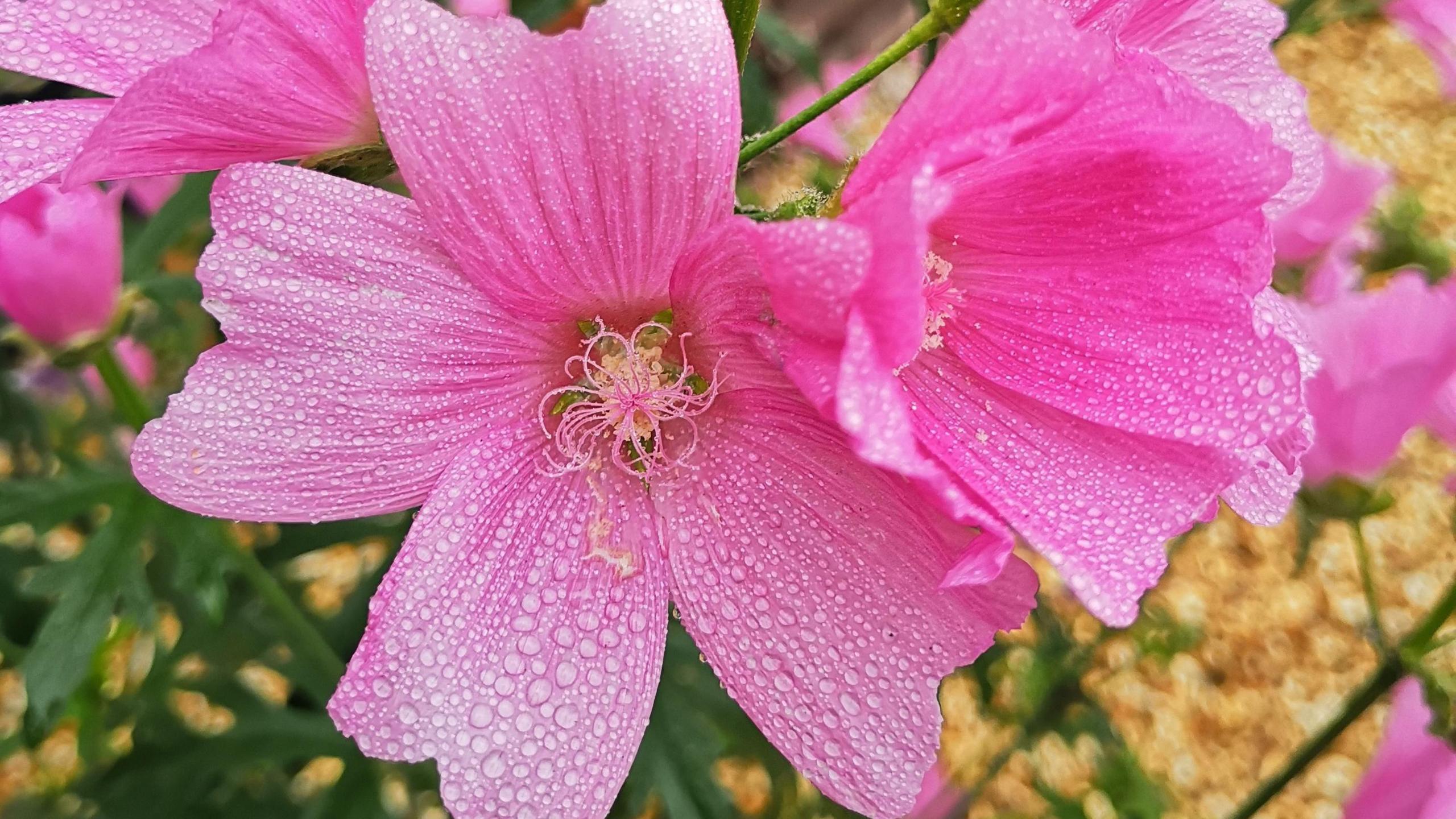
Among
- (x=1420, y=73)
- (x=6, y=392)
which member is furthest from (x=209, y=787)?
(x=1420, y=73)

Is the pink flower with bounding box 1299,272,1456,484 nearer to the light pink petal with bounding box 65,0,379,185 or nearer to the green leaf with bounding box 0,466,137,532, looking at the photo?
the light pink petal with bounding box 65,0,379,185

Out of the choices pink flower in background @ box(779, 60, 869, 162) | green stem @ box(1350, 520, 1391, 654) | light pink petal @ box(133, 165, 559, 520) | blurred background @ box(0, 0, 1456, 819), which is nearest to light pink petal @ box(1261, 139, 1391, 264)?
blurred background @ box(0, 0, 1456, 819)

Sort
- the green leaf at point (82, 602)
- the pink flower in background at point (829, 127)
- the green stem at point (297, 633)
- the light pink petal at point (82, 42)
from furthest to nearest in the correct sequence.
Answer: the pink flower in background at point (829, 127) < the green stem at point (297, 633) < the green leaf at point (82, 602) < the light pink petal at point (82, 42)

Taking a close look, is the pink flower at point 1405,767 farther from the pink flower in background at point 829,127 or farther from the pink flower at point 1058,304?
the pink flower in background at point 829,127

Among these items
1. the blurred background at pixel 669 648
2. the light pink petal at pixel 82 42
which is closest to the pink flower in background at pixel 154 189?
the blurred background at pixel 669 648

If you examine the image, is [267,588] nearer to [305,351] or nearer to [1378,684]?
[305,351]

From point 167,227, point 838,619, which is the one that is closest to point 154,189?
point 167,227

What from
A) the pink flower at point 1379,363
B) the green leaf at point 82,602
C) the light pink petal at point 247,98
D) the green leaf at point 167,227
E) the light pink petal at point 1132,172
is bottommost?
the pink flower at point 1379,363
